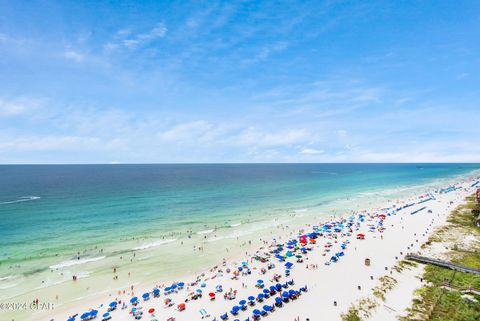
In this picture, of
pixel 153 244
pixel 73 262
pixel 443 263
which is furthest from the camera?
pixel 153 244

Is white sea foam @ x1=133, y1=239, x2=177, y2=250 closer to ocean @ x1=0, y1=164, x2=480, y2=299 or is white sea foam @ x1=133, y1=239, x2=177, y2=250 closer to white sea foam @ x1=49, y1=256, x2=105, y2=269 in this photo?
ocean @ x1=0, y1=164, x2=480, y2=299

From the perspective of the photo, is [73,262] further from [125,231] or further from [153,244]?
[125,231]

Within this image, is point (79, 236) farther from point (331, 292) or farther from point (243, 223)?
point (331, 292)

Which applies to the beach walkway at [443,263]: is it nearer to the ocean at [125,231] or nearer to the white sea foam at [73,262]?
the ocean at [125,231]

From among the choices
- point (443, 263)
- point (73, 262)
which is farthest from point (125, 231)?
point (443, 263)

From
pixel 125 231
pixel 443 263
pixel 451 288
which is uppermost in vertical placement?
pixel 125 231

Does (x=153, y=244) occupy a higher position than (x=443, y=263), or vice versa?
(x=153, y=244)

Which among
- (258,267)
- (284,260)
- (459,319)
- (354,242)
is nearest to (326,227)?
(354,242)

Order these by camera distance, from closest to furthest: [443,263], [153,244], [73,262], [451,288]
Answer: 1. [451,288]
2. [443,263]
3. [73,262]
4. [153,244]

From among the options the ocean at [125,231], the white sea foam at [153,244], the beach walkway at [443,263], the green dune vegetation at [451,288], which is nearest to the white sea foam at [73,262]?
the ocean at [125,231]
